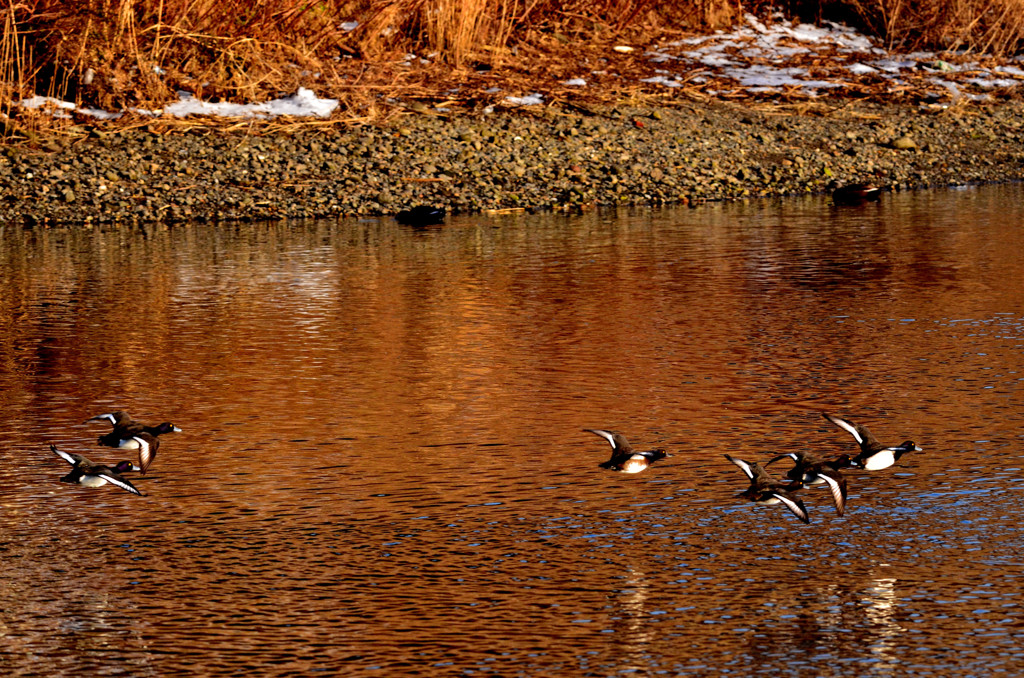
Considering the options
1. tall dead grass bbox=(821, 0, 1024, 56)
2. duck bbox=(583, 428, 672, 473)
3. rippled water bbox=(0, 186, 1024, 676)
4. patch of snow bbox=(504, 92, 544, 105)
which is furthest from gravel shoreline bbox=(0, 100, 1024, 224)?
duck bbox=(583, 428, 672, 473)

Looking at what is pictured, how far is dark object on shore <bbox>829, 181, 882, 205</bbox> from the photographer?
1917 cm

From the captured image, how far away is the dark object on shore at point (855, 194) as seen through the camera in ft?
62.9

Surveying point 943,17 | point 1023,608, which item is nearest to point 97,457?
point 1023,608

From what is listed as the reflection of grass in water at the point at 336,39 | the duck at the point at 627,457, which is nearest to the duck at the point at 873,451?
the duck at the point at 627,457

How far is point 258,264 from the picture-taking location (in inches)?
590

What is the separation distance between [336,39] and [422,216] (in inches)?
227

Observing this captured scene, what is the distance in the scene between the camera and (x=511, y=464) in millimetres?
7902

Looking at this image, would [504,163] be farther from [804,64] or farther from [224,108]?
[804,64]

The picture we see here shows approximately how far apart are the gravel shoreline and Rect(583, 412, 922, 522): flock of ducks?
1160 cm

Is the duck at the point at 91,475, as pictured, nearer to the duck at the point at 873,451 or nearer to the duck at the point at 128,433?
the duck at the point at 128,433

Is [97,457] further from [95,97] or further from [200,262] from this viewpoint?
[95,97]

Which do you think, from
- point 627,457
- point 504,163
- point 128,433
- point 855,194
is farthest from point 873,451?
point 504,163

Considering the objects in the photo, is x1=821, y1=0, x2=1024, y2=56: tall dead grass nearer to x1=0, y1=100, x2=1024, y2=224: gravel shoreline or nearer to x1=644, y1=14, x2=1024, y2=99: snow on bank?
x1=644, y1=14, x2=1024, y2=99: snow on bank

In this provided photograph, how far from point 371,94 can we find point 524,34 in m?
3.55
